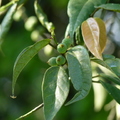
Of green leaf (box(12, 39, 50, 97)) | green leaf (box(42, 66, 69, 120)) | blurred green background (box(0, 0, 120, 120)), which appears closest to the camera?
green leaf (box(42, 66, 69, 120))

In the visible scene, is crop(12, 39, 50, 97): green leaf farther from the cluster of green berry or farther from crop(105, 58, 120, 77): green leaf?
crop(105, 58, 120, 77): green leaf

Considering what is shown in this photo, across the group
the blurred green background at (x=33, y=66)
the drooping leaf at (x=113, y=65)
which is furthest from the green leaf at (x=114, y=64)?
the blurred green background at (x=33, y=66)

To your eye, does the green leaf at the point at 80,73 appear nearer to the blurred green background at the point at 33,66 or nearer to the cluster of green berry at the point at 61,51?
the cluster of green berry at the point at 61,51

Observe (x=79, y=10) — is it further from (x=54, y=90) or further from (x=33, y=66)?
(x=33, y=66)

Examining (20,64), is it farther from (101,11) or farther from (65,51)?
(101,11)

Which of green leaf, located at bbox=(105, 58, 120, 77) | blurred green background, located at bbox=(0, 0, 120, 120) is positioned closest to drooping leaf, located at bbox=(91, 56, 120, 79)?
green leaf, located at bbox=(105, 58, 120, 77)

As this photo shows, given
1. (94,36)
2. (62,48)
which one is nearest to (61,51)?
(62,48)

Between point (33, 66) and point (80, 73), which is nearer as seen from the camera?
point (80, 73)
